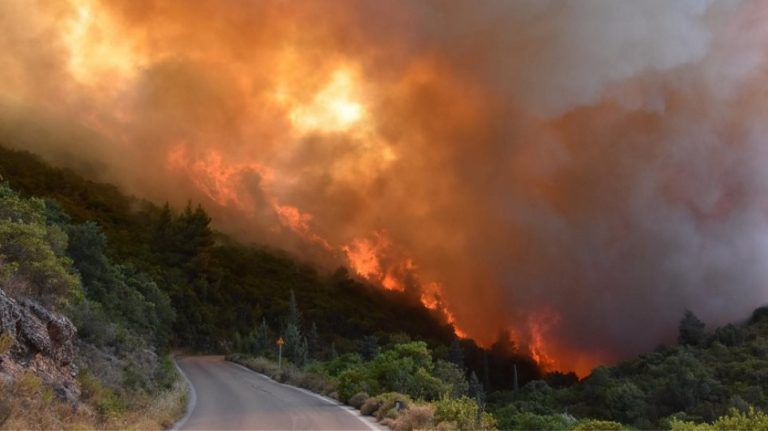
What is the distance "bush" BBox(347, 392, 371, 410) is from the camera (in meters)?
22.9

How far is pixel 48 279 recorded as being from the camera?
16172mm

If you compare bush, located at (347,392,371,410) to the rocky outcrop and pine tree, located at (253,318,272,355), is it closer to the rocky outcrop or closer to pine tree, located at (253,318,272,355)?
the rocky outcrop

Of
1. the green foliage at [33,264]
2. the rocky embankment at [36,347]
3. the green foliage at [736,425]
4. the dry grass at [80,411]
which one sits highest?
the green foliage at [736,425]

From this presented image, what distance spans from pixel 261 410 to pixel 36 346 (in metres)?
10.8

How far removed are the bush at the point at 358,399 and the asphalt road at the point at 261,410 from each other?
693mm

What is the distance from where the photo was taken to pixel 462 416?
601 inches

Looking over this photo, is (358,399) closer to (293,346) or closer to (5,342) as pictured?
(5,342)

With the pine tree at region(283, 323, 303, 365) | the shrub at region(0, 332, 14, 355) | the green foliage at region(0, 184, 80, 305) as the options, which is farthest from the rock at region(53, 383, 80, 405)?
the pine tree at region(283, 323, 303, 365)

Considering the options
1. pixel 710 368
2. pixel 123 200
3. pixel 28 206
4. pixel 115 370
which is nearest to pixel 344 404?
pixel 115 370

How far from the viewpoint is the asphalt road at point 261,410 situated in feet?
56.2

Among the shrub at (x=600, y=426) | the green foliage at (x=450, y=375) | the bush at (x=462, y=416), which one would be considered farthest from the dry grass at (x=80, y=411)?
the green foliage at (x=450, y=375)

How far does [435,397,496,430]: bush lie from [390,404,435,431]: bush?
0.80ft

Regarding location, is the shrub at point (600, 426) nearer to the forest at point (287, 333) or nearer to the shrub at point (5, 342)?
the forest at point (287, 333)

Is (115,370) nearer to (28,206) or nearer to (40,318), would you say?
(40,318)
